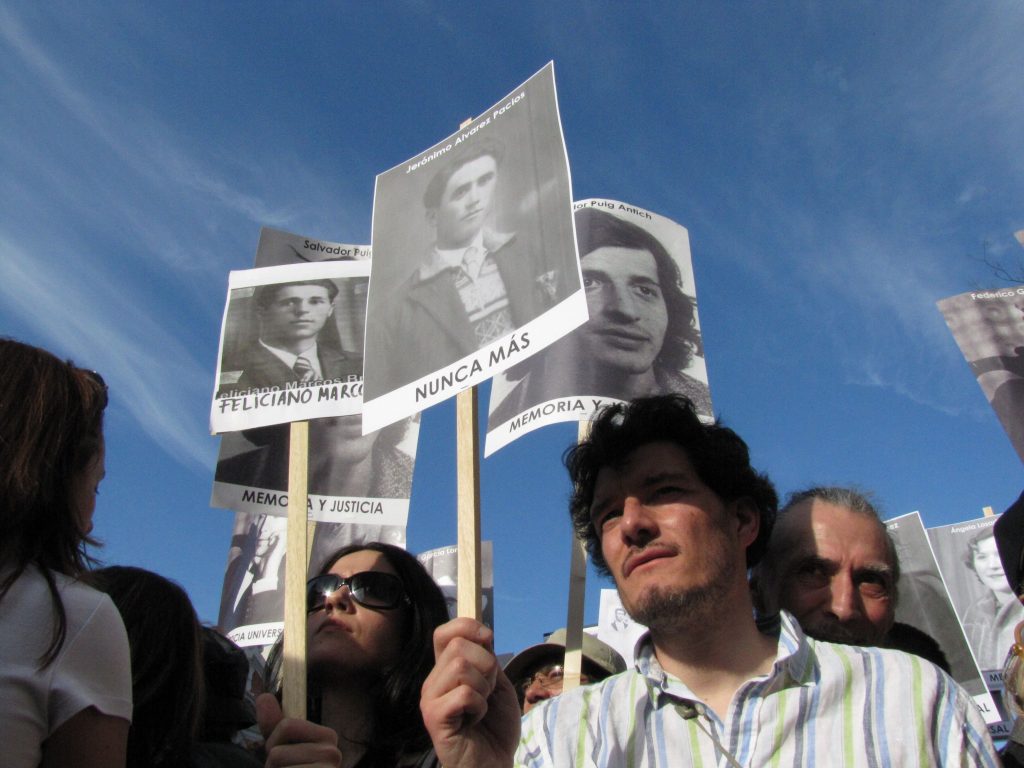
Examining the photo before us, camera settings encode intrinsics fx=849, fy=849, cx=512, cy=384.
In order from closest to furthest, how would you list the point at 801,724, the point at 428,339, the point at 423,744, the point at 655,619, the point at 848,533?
1. the point at 801,724
2. the point at 655,619
3. the point at 423,744
4. the point at 848,533
5. the point at 428,339

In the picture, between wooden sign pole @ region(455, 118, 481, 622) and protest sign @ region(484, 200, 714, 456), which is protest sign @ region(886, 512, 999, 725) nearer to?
protest sign @ region(484, 200, 714, 456)

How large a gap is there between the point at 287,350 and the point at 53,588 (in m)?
2.21

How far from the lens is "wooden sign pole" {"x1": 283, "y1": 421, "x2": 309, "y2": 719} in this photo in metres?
2.33

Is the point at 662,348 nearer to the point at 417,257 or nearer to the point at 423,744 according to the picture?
the point at 417,257

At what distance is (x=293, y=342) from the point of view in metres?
3.60

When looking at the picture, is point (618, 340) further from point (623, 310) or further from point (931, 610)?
point (931, 610)

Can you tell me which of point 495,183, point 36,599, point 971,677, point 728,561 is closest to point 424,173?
point 495,183

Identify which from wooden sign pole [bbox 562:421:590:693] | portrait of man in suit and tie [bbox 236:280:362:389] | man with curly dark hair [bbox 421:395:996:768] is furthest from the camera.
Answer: portrait of man in suit and tie [bbox 236:280:362:389]

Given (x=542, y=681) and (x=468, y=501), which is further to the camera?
(x=542, y=681)

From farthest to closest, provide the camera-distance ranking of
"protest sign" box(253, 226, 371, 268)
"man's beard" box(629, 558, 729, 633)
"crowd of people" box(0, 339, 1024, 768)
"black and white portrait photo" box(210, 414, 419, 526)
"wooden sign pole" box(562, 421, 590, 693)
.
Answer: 1. "protest sign" box(253, 226, 371, 268)
2. "black and white portrait photo" box(210, 414, 419, 526)
3. "wooden sign pole" box(562, 421, 590, 693)
4. "man's beard" box(629, 558, 729, 633)
5. "crowd of people" box(0, 339, 1024, 768)

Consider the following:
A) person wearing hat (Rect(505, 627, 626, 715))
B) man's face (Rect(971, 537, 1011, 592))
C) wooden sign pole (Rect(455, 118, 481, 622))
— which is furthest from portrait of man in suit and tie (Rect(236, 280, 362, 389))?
man's face (Rect(971, 537, 1011, 592))

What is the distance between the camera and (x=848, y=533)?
2557mm

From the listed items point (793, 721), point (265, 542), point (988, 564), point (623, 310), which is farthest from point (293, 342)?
point (988, 564)

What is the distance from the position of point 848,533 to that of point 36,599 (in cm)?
214
